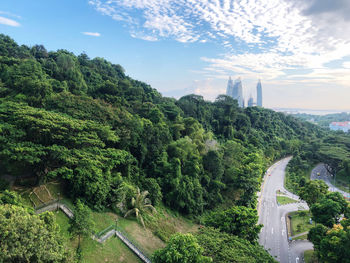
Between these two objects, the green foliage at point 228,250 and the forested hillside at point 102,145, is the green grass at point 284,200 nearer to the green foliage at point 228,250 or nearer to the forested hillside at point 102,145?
the forested hillside at point 102,145

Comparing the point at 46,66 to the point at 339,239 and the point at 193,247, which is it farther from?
the point at 339,239

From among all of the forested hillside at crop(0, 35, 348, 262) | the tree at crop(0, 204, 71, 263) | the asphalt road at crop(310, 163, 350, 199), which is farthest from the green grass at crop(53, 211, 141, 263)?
the asphalt road at crop(310, 163, 350, 199)

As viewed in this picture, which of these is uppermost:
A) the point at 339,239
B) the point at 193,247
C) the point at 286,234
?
the point at 193,247

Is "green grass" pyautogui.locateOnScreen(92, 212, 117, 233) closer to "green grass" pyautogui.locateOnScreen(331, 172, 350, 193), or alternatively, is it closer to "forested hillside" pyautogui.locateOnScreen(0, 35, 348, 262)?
"forested hillside" pyautogui.locateOnScreen(0, 35, 348, 262)

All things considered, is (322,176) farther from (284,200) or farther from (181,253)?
(181,253)

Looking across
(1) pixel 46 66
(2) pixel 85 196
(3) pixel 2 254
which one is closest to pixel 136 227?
(2) pixel 85 196
